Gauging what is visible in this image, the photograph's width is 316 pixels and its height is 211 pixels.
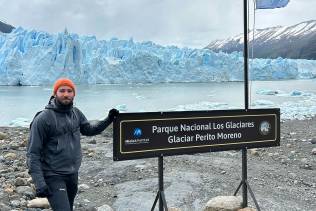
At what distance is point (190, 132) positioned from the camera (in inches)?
134

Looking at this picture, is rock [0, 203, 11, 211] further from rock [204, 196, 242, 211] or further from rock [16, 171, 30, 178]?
rock [204, 196, 242, 211]

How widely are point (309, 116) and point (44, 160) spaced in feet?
62.1

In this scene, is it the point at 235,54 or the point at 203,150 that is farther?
the point at 235,54

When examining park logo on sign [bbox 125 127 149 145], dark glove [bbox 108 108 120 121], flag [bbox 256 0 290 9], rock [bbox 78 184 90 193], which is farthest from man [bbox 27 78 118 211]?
rock [bbox 78 184 90 193]

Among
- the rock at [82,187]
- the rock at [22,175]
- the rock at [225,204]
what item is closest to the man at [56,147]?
the rock at [225,204]

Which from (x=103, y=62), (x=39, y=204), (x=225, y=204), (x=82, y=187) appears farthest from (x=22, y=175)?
(x=103, y=62)

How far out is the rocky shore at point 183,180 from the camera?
5.20 m

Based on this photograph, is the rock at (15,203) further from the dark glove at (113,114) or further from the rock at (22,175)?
the dark glove at (113,114)

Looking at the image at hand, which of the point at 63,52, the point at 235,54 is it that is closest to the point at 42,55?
the point at 63,52

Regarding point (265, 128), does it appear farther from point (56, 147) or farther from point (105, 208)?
point (105, 208)

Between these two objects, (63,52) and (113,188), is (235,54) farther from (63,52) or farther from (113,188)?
(113,188)

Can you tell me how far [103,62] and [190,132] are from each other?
136 feet

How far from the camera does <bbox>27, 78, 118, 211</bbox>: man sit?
274 centimetres

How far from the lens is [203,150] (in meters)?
3.44
